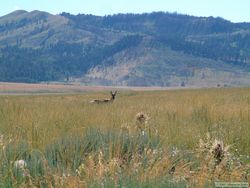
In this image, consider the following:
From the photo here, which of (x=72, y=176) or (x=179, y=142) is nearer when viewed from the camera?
(x=72, y=176)

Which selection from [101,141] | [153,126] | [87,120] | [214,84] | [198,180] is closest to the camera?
[198,180]

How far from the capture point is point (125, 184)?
12.9 feet

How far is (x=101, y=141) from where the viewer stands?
240 inches

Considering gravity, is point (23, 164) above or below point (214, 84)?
above

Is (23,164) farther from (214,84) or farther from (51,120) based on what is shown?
(214,84)

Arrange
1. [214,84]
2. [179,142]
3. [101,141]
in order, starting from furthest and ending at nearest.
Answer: [214,84], [179,142], [101,141]

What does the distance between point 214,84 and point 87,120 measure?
7530 inches

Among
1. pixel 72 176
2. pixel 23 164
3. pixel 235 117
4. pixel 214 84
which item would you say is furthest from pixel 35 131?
pixel 214 84

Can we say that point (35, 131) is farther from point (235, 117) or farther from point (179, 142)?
point (235, 117)

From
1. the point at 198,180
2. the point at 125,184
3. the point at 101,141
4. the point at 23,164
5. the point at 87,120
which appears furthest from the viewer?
the point at 87,120

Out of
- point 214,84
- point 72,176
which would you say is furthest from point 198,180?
point 214,84

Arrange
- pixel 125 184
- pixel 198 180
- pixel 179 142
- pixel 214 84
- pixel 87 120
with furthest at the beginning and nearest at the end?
pixel 214 84 < pixel 87 120 < pixel 179 142 < pixel 198 180 < pixel 125 184

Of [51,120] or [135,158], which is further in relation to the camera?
[51,120]

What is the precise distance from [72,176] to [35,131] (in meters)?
3.83
